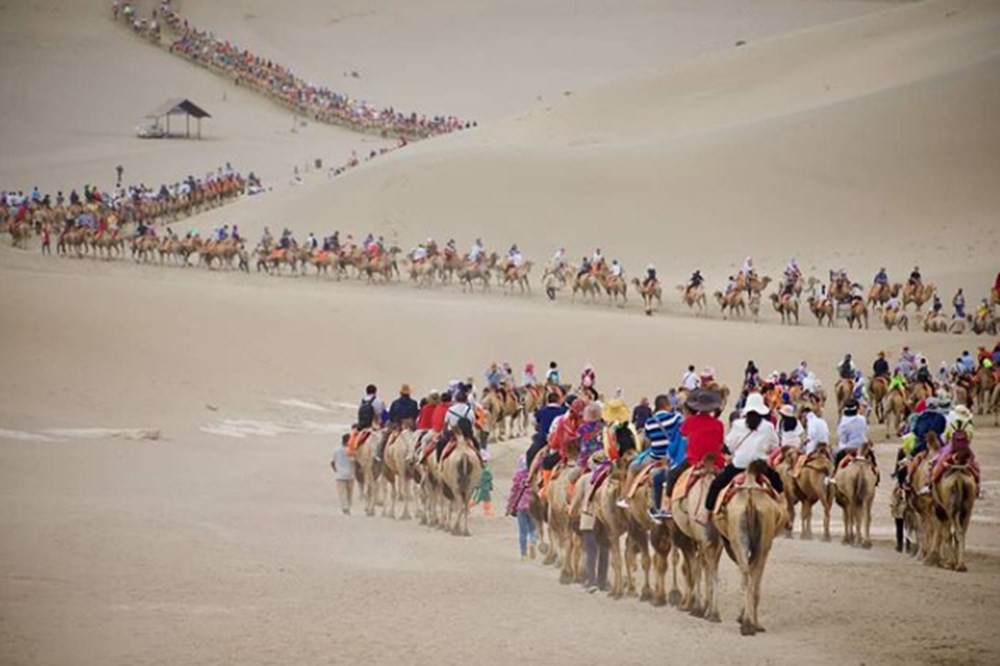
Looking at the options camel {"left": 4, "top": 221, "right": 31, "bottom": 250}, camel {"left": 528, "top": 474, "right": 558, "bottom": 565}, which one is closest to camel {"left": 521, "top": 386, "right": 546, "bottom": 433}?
camel {"left": 528, "top": 474, "right": 558, "bottom": 565}

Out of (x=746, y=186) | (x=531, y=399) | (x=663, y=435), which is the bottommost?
(x=531, y=399)

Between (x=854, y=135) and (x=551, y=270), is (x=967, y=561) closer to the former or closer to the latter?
(x=551, y=270)

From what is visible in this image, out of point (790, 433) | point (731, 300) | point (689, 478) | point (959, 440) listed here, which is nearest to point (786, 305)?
point (731, 300)

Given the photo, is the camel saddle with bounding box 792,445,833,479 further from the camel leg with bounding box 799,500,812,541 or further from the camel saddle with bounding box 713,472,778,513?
the camel saddle with bounding box 713,472,778,513

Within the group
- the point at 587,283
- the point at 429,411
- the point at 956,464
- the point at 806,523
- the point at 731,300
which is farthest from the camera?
the point at 587,283

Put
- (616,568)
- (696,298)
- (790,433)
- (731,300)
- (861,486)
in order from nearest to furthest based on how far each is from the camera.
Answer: (616,568) < (861,486) < (790,433) < (731,300) < (696,298)

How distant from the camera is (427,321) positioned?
44156 mm

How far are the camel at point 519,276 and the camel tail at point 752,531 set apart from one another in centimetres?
3877

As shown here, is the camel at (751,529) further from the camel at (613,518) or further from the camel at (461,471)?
the camel at (461,471)

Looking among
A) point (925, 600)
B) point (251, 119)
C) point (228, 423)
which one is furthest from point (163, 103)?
point (925, 600)

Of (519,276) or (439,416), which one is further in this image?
(519,276)

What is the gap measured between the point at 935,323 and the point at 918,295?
7.30ft

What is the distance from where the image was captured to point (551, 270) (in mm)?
54031

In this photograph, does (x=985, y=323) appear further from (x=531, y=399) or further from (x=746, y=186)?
(x=746, y=186)
